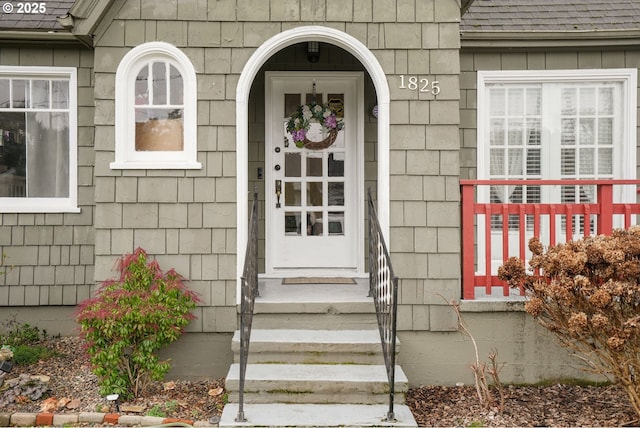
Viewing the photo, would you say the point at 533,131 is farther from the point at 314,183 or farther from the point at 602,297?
the point at 602,297

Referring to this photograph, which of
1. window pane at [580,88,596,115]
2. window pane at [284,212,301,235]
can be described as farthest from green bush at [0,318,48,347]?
window pane at [580,88,596,115]

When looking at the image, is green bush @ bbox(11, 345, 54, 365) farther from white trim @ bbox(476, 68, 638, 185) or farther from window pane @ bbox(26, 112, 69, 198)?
white trim @ bbox(476, 68, 638, 185)

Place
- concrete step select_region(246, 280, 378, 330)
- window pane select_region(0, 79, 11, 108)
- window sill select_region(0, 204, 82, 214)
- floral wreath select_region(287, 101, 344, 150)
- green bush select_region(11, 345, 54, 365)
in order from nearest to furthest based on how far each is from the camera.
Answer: concrete step select_region(246, 280, 378, 330) → green bush select_region(11, 345, 54, 365) → window sill select_region(0, 204, 82, 214) → window pane select_region(0, 79, 11, 108) → floral wreath select_region(287, 101, 344, 150)

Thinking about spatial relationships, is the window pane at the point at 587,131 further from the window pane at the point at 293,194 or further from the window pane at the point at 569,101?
the window pane at the point at 293,194

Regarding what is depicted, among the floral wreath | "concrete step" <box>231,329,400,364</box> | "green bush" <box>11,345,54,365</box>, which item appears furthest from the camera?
the floral wreath

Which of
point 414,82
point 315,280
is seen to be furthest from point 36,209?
point 414,82

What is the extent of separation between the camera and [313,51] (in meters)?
5.76

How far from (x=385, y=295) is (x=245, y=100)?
6.86 feet

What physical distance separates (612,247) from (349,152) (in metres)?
3.11

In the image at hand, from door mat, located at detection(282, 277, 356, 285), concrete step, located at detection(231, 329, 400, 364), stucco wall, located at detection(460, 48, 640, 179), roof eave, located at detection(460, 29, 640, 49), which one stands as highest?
roof eave, located at detection(460, 29, 640, 49)

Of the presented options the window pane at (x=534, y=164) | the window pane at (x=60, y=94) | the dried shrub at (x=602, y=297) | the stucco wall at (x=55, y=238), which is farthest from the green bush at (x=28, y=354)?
the window pane at (x=534, y=164)

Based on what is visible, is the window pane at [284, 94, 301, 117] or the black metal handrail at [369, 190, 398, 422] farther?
the window pane at [284, 94, 301, 117]

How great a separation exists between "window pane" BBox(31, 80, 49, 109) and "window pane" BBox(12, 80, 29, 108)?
68mm

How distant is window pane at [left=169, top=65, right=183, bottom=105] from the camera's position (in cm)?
486
